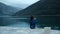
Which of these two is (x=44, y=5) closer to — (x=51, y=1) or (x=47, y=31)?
(x=51, y=1)

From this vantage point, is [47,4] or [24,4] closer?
[24,4]

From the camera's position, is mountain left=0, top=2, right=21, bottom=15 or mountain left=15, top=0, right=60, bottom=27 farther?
mountain left=15, top=0, right=60, bottom=27

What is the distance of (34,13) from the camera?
13219 millimetres

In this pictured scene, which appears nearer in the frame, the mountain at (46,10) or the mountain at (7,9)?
the mountain at (7,9)

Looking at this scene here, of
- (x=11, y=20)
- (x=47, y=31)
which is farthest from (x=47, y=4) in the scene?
(x=47, y=31)

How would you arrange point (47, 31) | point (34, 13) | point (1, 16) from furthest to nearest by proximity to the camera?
point (34, 13) < point (1, 16) < point (47, 31)

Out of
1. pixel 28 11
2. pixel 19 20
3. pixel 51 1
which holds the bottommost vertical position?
pixel 19 20

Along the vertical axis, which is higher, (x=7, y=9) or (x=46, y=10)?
(x=7, y=9)

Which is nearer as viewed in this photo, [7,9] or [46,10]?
[7,9]

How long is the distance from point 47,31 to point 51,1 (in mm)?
9768

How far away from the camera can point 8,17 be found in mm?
12094

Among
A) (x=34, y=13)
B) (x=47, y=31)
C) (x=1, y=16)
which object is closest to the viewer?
(x=47, y=31)

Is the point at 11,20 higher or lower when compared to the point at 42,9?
lower

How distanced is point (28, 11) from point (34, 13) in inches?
34.5
